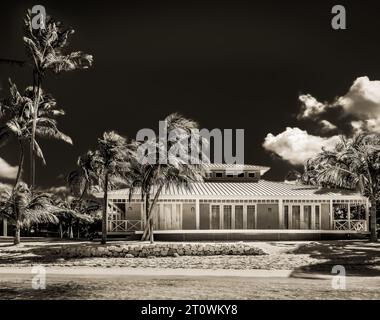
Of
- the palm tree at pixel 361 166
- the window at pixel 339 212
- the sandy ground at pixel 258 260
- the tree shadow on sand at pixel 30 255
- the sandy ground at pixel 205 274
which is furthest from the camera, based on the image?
the window at pixel 339 212

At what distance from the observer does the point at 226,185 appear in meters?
40.1

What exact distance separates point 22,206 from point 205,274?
1217 centimetres

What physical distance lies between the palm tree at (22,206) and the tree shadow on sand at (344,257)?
1330 cm

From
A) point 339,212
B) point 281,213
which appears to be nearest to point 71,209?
point 281,213

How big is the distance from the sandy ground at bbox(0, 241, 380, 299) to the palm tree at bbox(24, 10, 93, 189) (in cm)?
1181

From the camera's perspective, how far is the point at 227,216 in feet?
121

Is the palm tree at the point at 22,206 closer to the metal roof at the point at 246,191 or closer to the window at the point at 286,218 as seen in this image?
the metal roof at the point at 246,191

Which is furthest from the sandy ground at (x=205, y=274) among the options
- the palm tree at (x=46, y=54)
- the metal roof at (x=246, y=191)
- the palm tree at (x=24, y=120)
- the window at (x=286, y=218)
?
the palm tree at (x=46, y=54)

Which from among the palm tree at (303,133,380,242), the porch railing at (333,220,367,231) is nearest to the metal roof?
the porch railing at (333,220,367,231)

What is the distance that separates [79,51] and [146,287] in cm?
2448

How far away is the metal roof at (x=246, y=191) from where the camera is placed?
35156mm

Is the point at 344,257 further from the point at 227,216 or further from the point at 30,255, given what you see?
the point at 30,255

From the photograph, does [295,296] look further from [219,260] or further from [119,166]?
[119,166]
